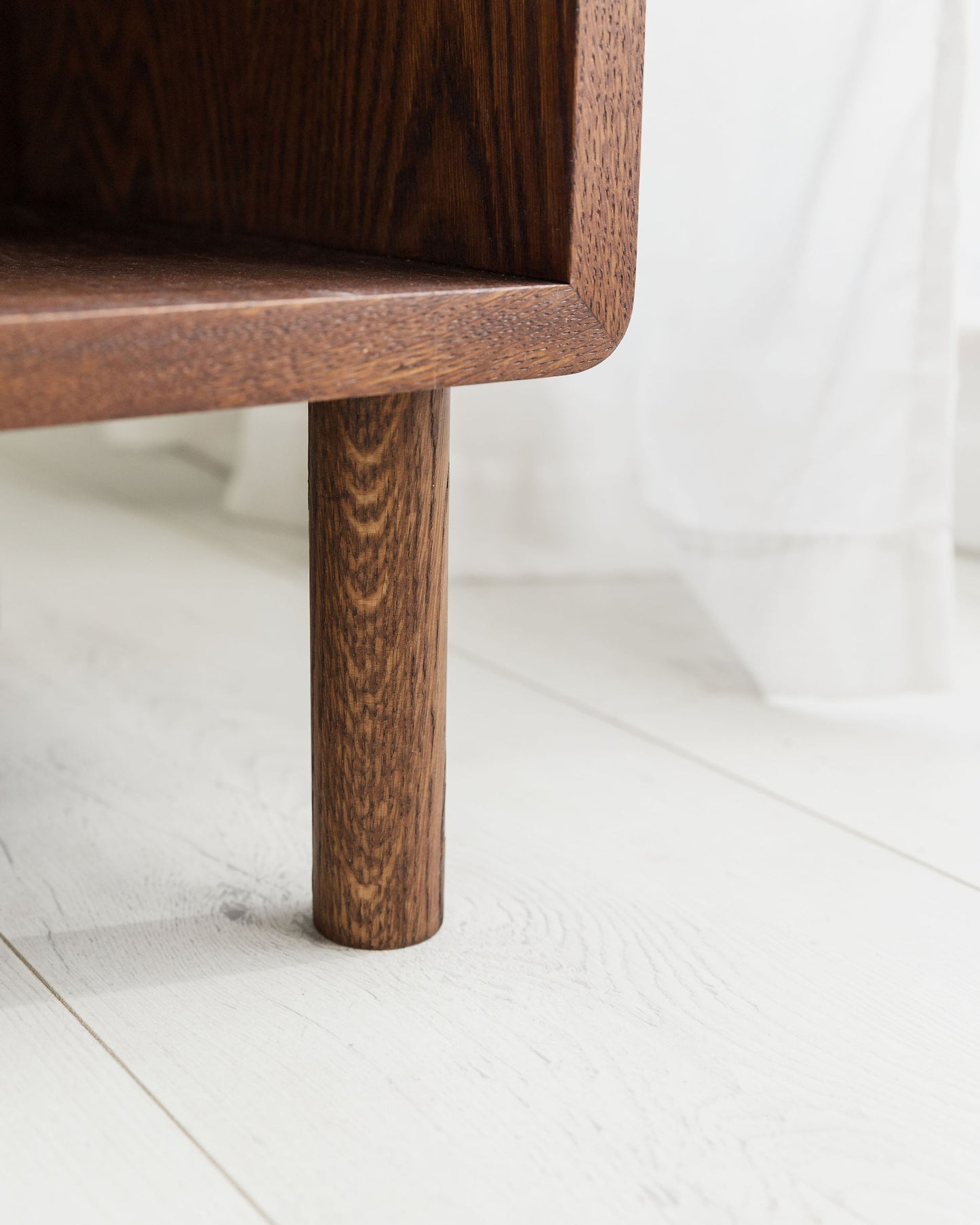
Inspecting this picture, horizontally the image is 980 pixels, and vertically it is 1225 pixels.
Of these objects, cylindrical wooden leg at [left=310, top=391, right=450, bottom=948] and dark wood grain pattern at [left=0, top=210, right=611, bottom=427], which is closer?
dark wood grain pattern at [left=0, top=210, right=611, bottom=427]

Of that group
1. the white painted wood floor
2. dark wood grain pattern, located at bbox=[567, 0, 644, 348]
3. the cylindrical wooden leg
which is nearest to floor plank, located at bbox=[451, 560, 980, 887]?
the white painted wood floor

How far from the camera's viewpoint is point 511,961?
0.68m

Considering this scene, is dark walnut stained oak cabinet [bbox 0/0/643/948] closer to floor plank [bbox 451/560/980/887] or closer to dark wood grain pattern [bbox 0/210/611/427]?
dark wood grain pattern [bbox 0/210/611/427]

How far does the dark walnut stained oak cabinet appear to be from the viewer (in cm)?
47

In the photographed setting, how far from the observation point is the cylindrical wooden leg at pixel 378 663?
0.62 meters

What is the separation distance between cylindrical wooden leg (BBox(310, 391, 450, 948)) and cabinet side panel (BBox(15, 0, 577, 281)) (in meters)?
0.09

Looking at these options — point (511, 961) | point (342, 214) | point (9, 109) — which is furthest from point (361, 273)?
point (9, 109)

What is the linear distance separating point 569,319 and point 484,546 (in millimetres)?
803

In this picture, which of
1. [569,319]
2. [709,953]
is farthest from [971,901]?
[569,319]

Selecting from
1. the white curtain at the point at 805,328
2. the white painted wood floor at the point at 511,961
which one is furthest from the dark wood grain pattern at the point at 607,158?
the white curtain at the point at 805,328

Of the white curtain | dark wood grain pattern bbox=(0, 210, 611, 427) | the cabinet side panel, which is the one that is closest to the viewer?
dark wood grain pattern bbox=(0, 210, 611, 427)

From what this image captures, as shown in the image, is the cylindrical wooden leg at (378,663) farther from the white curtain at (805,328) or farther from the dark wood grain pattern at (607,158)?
the white curtain at (805,328)

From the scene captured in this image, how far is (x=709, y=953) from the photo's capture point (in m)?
0.69

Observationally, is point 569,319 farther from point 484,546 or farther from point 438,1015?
point 484,546
